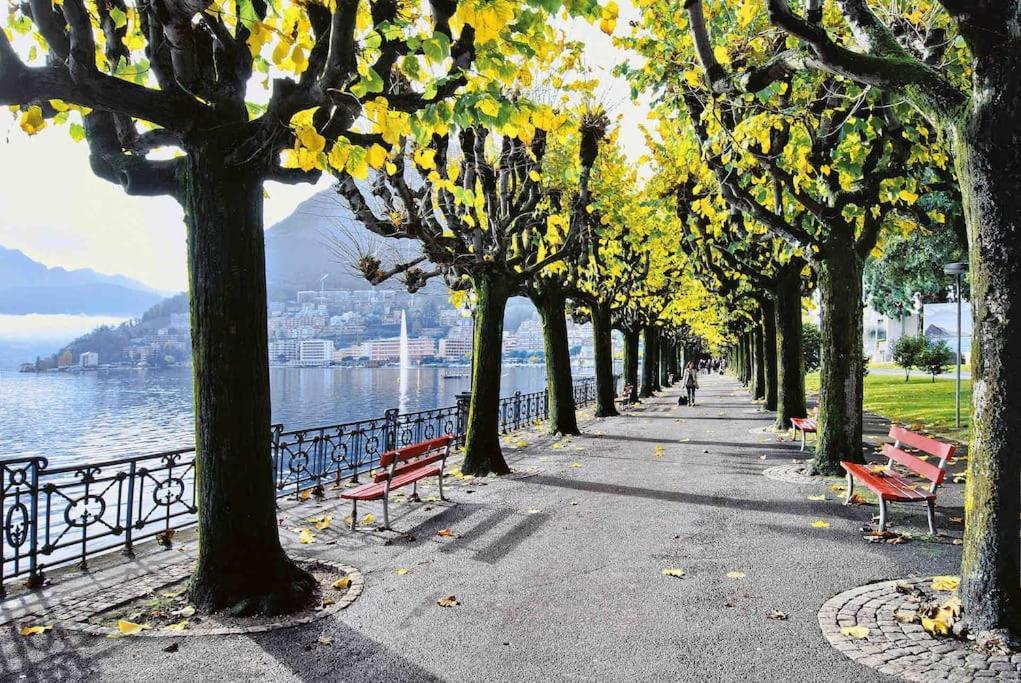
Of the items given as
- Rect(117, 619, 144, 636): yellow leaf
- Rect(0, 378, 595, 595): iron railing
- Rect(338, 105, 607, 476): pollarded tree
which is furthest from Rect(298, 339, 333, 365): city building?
Rect(117, 619, 144, 636): yellow leaf

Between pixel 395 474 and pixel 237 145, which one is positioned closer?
pixel 237 145

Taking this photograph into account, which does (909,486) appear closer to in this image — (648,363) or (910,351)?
(648,363)

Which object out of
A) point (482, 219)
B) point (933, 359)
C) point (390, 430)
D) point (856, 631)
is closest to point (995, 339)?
point (856, 631)

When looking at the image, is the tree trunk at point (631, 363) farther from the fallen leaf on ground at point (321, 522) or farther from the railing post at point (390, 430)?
the fallen leaf on ground at point (321, 522)

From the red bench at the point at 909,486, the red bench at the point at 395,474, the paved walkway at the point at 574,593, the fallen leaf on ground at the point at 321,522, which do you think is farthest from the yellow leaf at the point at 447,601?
the red bench at the point at 909,486

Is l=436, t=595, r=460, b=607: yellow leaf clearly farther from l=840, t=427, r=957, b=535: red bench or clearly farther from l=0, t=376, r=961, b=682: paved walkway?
l=840, t=427, r=957, b=535: red bench

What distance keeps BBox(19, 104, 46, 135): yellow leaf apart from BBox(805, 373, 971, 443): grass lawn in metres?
14.2

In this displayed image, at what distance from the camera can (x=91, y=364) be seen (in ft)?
481

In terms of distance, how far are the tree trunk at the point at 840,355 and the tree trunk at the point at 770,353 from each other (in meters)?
12.2

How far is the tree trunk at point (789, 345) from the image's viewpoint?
680 inches

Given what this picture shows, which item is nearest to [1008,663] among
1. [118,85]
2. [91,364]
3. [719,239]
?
[118,85]

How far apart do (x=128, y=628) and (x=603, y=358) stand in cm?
2009

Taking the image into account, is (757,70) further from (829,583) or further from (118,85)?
(118,85)

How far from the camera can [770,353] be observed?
23922 mm
